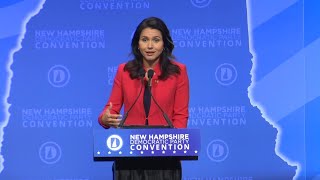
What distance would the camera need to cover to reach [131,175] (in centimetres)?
222

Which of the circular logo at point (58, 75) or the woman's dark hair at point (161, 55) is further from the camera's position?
the circular logo at point (58, 75)

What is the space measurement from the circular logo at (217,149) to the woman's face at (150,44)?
215 cm

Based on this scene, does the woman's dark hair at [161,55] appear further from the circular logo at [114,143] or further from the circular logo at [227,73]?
the circular logo at [227,73]

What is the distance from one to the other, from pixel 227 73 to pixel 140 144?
8.49ft

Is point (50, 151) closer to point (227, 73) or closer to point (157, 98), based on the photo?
point (227, 73)

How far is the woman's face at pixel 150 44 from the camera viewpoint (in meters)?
2.56

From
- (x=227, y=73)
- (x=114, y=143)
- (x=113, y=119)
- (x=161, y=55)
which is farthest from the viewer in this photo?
(x=227, y=73)

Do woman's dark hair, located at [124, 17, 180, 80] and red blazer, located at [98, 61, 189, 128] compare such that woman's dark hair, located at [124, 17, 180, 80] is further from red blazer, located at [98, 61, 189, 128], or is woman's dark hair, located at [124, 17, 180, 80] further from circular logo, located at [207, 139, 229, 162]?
circular logo, located at [207, 139, 229, 162]

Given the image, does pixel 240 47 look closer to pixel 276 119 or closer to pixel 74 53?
pixel 276 119

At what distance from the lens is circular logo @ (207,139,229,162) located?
462 cm

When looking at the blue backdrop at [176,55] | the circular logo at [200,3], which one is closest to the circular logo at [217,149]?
the blue backdrop at [176,55]

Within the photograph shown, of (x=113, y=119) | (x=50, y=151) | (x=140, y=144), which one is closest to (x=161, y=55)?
(x=113, y=119)

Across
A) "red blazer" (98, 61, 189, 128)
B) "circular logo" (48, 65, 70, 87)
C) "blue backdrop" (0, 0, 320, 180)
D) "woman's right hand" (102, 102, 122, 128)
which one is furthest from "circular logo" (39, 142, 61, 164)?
"woman's right hand" (102, 102, 122, 128)

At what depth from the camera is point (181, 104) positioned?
260cm
